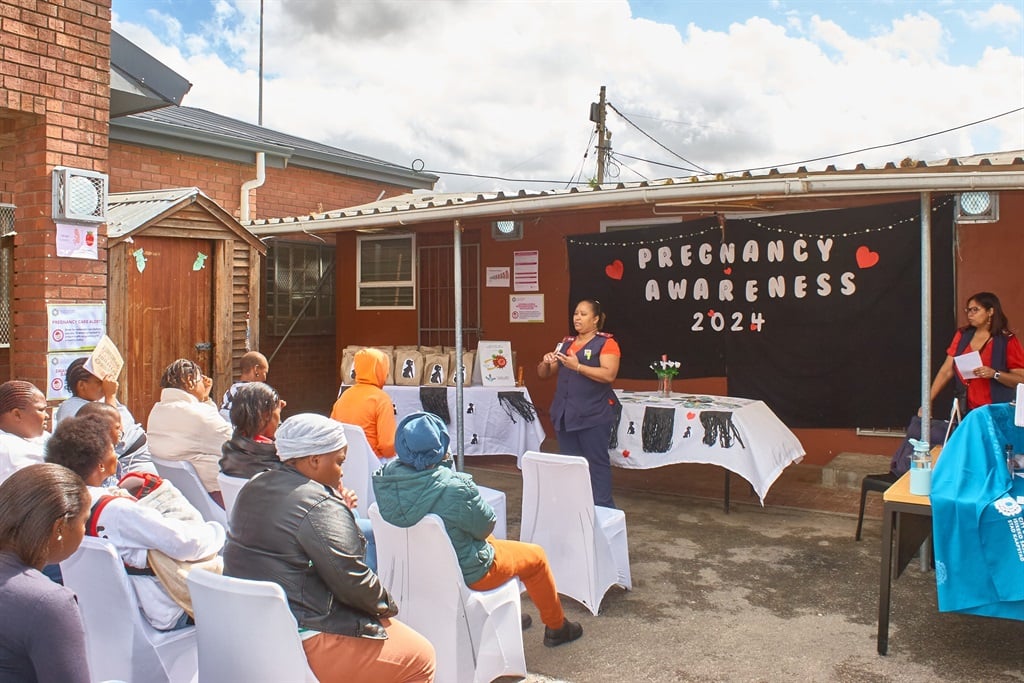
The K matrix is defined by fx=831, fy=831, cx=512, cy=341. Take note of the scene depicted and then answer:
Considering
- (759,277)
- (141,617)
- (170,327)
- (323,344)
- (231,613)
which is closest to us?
(231,613)

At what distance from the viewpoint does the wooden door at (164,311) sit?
6961 millimetres

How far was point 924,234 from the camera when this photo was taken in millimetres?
4922

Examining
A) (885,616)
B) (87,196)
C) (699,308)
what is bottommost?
(885,616)

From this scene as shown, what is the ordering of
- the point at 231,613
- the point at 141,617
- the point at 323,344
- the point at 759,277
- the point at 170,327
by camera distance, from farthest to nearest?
1. the point at 323,344
2. the point at 170,327
3. the point at 759,277
4. the point at 141,617
5. the point at 231,613

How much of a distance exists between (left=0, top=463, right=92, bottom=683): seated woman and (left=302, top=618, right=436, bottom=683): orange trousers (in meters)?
0.85

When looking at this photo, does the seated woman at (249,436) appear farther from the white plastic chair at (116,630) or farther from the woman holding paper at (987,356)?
the woman holding paper at (987,356)

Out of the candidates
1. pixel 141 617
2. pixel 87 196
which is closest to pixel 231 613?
pixel 141 617

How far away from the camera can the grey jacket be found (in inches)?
99.3

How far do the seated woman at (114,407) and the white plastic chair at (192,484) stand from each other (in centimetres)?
9

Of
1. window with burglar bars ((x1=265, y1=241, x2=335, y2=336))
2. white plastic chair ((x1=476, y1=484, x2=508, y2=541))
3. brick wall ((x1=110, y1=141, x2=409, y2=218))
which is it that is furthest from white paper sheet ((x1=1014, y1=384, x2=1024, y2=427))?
brick wall ((x1=110, y1=141, x2=409, y2=218))

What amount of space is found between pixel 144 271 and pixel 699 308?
4701mm

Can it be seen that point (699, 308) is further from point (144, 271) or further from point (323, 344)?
point (323, 344)

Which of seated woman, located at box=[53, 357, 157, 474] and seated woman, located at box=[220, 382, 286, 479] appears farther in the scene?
seated woman, located at box=[53, 357, 157, 474]

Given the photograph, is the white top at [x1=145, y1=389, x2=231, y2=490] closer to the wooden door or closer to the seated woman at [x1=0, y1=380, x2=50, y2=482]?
the seated woman at [x1=0, y1=380, x2=50, y2=482]
